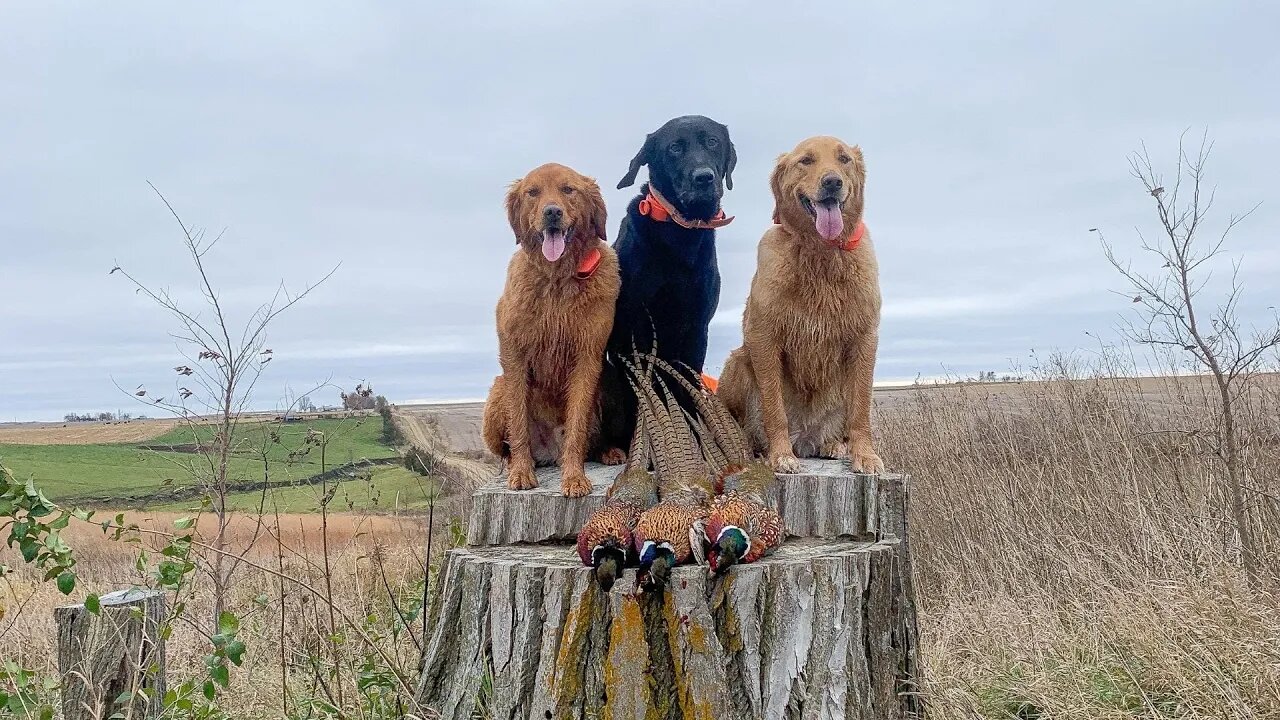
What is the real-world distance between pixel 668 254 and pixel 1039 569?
6.08 metres

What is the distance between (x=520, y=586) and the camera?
105 inches

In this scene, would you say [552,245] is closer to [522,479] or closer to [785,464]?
[522,479]

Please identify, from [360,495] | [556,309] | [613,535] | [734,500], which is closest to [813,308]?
[556,309]

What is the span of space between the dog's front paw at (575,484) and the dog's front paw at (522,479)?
0.59ft

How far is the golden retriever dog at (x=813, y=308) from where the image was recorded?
11.7ft

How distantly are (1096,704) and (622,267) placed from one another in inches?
108

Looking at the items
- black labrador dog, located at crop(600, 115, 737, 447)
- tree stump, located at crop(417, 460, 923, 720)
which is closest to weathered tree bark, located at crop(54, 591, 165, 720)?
tree stump, located at crop(417, 460, 923, 720)

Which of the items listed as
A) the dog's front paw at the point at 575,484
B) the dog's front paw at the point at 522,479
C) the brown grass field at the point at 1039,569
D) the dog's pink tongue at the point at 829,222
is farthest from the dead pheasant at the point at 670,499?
the brown grass field at the point at 1039,569

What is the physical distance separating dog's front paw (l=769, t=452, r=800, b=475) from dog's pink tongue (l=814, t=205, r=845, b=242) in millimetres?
922

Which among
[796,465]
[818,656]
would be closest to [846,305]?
[796,465]

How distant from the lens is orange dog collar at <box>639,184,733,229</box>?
376cm

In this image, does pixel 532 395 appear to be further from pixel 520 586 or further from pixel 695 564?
pixel 695 564

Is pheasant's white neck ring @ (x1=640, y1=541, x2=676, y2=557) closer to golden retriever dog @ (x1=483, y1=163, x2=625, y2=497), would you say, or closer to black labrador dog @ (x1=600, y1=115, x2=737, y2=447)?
golden retriever dog @ (x1=483, y1=163, x2=625, y2=497)

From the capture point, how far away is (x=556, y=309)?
138 inches
